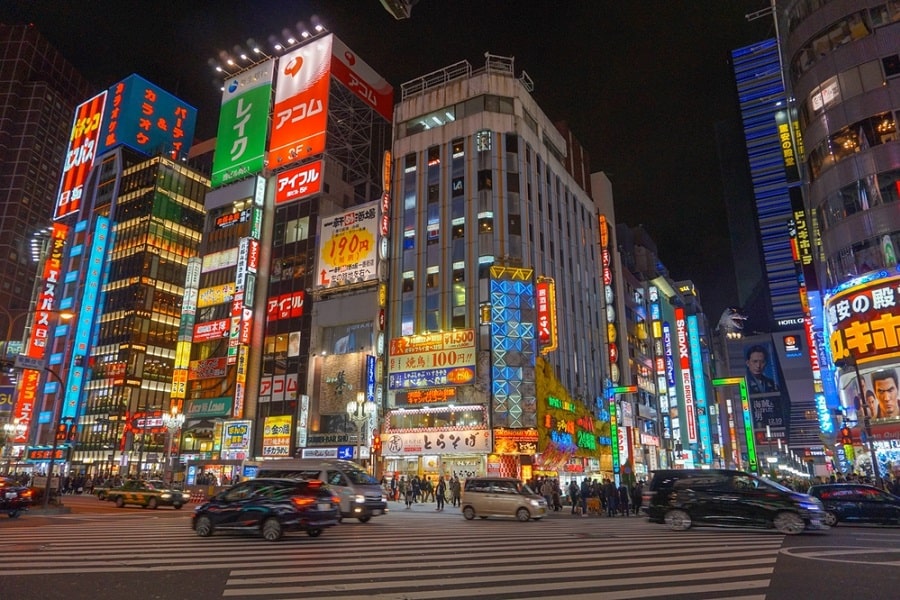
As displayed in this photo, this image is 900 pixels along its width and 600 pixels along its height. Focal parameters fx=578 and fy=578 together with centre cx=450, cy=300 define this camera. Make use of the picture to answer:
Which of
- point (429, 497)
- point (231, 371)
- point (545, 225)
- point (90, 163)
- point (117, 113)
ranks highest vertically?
point (117, 113)

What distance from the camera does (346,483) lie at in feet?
68.2

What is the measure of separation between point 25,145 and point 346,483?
130918 millimetres

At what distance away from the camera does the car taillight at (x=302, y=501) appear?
14.3 metres

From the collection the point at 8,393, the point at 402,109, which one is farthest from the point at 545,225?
the point at 8,393

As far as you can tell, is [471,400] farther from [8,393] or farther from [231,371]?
[8,393]

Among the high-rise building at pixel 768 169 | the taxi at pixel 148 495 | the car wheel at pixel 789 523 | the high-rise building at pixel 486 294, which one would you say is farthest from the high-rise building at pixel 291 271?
the high-rise building at pixel 768 169

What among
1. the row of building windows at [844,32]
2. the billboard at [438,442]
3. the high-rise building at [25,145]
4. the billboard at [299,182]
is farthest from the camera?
the high-rise building at [25,145]

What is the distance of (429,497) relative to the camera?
133 ft

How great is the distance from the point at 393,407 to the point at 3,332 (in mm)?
93942

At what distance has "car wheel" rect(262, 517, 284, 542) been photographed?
13.9 m

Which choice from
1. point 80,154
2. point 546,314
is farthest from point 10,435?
point 546,314

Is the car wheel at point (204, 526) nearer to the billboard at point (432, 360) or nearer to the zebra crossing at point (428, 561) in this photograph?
the zebra crossing at point (428, 561)

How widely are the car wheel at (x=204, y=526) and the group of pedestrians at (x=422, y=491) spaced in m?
16.2

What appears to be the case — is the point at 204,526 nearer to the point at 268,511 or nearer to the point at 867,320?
the point at 268,511
